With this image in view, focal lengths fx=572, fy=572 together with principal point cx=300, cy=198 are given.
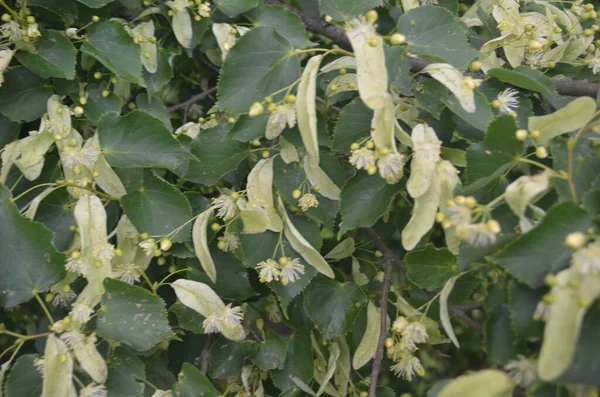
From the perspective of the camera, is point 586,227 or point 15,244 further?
point 15,244

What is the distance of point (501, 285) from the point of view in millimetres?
830

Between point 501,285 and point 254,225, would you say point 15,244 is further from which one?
point 501,285

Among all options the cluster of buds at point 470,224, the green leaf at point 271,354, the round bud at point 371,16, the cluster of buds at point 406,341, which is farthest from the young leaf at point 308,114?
the green leaf at point 271,354

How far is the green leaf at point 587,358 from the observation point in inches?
25.0

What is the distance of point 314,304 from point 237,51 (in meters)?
0.49

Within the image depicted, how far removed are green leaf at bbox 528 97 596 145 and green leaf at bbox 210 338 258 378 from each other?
647 millimetres

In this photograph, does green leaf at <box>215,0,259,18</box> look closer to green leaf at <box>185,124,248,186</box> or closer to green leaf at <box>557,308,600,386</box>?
green leaf at <box>185,124,248,186</box>

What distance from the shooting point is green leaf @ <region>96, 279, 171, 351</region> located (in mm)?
968

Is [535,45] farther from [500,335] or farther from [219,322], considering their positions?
[219,322]

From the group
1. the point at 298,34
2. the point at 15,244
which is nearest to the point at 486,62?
the point at 298,34

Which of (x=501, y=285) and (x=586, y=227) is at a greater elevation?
(x=586, y=227)

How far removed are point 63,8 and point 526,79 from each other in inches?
36.0

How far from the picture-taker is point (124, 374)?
101 cm

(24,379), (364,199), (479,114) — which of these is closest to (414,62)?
(479,114)
